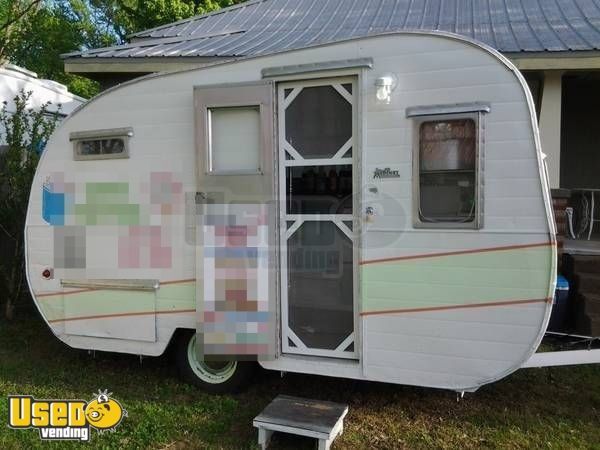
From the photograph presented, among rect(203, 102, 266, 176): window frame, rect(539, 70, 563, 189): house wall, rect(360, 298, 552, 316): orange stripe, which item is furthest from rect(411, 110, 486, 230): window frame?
rect(539, 70, 563, 189): house wall

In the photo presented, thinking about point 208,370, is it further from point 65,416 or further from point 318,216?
point 318,216

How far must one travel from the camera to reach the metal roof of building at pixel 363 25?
671cm

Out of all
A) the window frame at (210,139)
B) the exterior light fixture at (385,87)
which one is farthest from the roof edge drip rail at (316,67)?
the window frame at (210,139)

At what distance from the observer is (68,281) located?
15.5 ft

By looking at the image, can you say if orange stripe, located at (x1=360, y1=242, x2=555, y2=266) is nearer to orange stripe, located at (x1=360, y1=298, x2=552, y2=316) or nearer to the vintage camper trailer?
the vintage camper trailer

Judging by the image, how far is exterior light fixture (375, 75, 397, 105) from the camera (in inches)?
145

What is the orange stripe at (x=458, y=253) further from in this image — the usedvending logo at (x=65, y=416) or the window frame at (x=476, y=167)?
the usedvending logo at (x=65, y=416)

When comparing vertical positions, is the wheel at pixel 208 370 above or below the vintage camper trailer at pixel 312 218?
below

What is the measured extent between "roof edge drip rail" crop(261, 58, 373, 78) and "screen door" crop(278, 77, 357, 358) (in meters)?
0.11

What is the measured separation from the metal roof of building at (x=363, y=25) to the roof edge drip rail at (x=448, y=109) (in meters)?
3.03

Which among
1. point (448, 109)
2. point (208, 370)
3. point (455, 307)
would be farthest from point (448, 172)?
point (208, 370)

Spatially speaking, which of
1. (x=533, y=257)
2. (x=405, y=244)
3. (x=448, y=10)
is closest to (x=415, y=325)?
(x=405, y=244)

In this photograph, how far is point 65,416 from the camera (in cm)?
406

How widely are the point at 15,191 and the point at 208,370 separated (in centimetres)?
421
